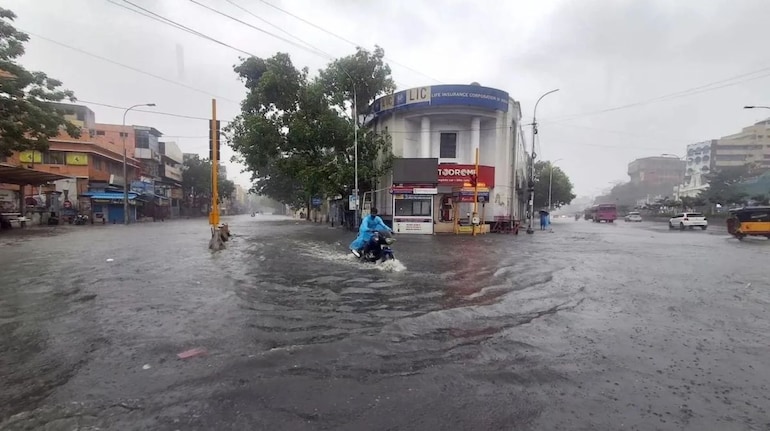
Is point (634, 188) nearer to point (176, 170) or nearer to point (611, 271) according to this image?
point (176, 170)

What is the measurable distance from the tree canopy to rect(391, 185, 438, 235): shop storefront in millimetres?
2700

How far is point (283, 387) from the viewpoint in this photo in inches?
142

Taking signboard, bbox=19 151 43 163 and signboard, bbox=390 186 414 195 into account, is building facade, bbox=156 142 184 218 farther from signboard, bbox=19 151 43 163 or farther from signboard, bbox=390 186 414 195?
signboard, bbox=390 186 414 195

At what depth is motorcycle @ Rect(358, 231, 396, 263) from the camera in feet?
35.9

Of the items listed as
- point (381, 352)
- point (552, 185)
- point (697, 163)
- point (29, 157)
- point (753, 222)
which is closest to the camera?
point (381, 352)

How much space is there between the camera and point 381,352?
4.54 metres

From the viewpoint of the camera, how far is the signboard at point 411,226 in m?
26.0

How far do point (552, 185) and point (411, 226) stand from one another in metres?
46.8

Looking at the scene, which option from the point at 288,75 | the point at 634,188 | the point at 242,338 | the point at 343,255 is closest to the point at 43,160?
the point at 288,75

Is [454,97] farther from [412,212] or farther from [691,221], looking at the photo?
[691,221]

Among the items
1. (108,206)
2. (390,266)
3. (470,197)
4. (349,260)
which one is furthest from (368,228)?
(108,206)

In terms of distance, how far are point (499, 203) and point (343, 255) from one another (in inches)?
702

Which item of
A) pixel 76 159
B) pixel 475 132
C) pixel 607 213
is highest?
pixel 475 132

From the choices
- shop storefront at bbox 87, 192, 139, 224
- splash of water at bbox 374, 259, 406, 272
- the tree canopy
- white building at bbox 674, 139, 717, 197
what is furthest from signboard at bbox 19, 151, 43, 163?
white building at bbox 674, 139, 717, 197
